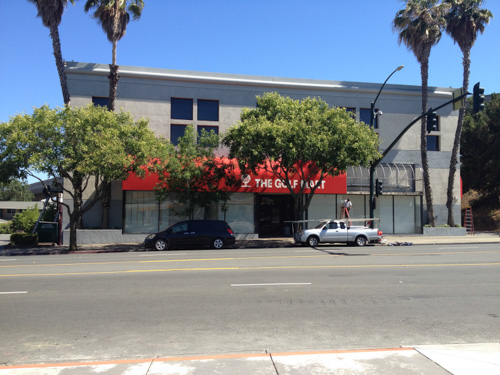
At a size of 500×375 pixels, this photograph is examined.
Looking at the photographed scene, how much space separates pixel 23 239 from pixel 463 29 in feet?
105

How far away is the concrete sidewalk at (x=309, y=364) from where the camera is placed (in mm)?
4738

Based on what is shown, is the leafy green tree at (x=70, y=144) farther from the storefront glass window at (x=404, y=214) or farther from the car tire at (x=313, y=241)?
the storefront glass window at (x=404, y=214)

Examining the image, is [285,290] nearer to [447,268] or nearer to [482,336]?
[482,336]

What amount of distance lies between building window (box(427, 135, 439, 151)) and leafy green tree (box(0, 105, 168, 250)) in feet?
71.1

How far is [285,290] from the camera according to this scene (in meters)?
9.37

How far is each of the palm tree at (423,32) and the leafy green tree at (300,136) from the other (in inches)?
346

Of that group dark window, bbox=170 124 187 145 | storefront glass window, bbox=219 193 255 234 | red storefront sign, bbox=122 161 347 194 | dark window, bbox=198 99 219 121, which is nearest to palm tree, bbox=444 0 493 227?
red storefront sign, bbox=122 161 347 194

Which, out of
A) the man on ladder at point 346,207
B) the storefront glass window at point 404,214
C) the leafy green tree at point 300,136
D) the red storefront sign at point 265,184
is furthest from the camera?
the storefront glass window at point 404,214

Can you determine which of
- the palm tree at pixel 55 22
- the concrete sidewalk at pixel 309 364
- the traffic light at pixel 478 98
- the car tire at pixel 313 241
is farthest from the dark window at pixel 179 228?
the concrete sidewalk at pixel 309 364

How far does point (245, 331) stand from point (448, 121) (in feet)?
99.7

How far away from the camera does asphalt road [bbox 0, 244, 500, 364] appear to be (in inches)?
233

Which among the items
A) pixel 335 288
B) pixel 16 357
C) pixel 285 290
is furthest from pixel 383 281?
pixel 16 357

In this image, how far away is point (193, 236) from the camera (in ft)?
70.0

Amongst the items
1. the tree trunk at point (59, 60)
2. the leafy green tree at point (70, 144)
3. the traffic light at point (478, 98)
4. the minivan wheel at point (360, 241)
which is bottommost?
the minivan wheel at point (360, 241)
